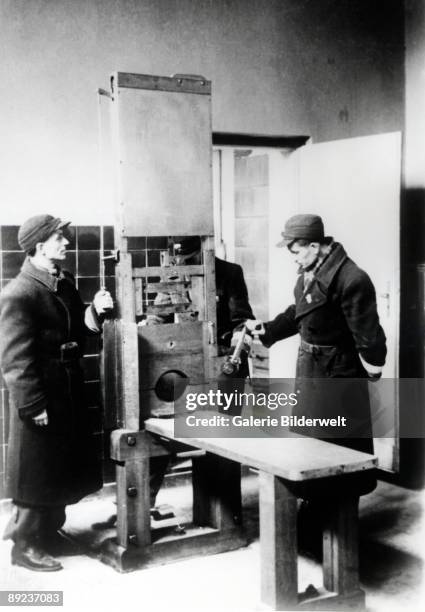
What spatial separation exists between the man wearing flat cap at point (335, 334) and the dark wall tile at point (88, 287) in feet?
3.74

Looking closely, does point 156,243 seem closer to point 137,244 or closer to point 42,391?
point 137,244

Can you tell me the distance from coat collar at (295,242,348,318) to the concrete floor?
1192mm

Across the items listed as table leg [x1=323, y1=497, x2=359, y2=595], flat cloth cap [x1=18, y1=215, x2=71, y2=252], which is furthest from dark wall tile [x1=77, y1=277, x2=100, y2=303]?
table leg [x1=323, y1=497, x2=359, y2=595]

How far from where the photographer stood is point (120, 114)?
143 inches

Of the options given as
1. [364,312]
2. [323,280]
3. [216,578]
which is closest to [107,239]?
[323,280]

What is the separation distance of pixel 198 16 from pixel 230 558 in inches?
119

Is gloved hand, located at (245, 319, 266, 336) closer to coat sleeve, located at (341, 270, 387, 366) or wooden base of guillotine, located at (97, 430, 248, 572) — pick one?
coat sleeve, located at (341, 270, 387, 366)

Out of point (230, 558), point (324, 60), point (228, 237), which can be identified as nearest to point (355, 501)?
point (230, 558)

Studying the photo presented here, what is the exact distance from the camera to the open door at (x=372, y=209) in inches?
195

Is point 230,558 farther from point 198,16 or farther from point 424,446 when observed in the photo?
point 198,16

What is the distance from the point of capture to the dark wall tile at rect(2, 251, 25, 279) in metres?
4.33

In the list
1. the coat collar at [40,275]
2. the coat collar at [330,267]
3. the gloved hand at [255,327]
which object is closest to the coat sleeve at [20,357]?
the coat collar at [40,275]

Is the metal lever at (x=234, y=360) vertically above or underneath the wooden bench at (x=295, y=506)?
above

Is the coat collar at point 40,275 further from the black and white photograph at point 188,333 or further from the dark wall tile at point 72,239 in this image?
the dark wall tile at point 72,239
